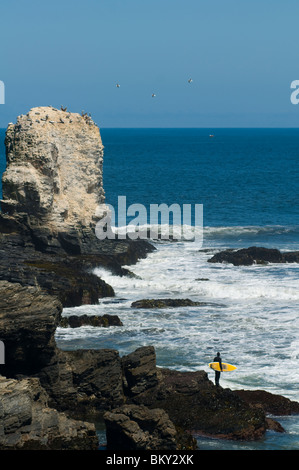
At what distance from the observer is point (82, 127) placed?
191ft

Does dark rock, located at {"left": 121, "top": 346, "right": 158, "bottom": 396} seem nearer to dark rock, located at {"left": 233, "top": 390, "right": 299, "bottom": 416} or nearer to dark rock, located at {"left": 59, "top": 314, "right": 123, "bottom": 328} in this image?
dark rock, located at {"left": 233, "top": 390, "right": 299, "bottom": 416}

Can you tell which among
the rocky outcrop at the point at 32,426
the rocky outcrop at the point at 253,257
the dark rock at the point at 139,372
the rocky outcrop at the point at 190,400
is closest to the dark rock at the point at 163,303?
the rocky outcrop at the point at 253,257

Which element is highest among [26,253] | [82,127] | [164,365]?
[82,127]

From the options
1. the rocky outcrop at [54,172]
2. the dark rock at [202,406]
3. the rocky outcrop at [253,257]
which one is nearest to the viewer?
the dark rock at [202,406]

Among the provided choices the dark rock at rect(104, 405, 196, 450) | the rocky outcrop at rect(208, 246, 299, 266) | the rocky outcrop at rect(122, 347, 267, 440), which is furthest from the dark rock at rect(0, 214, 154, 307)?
the dark rock at rect(104, 405, 196, 450)

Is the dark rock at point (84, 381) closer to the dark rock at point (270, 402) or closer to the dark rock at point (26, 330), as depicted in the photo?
the dark rock at point (26, 330)

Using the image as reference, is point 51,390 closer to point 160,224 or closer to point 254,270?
point 254,270

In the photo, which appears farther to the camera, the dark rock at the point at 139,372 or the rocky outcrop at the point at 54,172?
the rocky outcrop at the point at 54,172

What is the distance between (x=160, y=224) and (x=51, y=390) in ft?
175

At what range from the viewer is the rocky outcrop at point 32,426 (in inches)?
858

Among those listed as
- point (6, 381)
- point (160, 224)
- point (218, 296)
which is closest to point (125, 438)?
point (6, 381)

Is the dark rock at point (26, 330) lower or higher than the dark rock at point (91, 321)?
higher

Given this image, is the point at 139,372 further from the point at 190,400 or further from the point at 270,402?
the point at 270,402

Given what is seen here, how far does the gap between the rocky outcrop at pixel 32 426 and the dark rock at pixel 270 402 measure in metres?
7.10
